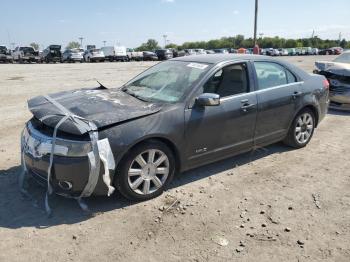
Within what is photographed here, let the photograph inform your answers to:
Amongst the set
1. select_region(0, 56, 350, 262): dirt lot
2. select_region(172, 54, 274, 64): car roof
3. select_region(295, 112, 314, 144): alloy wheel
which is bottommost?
select_region(0, 56, 350, 262): dirt lot

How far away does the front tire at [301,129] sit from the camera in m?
5.81

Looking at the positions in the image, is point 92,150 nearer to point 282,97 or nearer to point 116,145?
point 116,145

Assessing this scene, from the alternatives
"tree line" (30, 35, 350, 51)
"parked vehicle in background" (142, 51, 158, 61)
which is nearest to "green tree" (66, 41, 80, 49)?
"tree line" (30, 35, 350, 51)

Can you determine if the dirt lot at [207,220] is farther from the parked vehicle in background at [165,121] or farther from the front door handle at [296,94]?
the front door handle at [296,94]

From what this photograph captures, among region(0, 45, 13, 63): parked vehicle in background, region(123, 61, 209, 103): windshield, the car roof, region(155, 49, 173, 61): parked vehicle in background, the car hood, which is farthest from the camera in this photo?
region(155, 49, 173, 61): parked vehicle in background

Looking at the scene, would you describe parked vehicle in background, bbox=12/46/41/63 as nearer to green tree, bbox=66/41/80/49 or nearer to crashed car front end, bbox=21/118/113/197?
crashed car front end, bbox=21/118/113/197

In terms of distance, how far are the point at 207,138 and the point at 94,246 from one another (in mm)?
1917

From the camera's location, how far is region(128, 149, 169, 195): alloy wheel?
159 inches

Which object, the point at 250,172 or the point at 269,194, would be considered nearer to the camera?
the point at 269,194

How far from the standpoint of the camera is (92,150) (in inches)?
144

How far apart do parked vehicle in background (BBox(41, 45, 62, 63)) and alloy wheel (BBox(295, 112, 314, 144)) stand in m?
37.6

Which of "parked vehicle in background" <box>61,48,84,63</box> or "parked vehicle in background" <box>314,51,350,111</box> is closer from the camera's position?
"parked vehicle in background" <box>314,51,350,111</box>

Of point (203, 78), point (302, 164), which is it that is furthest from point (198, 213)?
point (302, 164)

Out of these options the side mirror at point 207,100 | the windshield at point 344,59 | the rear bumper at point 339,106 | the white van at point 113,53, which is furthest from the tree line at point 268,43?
the side mirror at point 207,100
